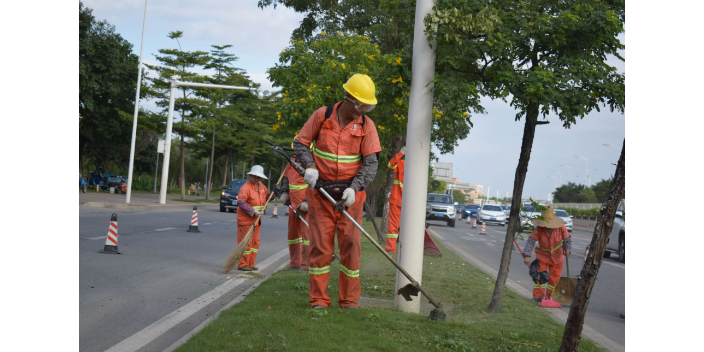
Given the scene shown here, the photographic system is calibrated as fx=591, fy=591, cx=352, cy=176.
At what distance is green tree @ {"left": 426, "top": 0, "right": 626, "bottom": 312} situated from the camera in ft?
17.8

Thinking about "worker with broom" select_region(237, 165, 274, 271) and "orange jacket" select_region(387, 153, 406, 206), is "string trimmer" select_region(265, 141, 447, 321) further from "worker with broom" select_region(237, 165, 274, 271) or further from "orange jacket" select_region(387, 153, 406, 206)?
"orange jacket" select_region(387, 153, 406, 206)

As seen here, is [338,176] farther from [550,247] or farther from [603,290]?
[603,290]

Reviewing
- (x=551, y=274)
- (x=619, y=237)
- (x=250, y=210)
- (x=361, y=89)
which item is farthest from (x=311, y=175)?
(x=619, y=237)

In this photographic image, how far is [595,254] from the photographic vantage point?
362 cm

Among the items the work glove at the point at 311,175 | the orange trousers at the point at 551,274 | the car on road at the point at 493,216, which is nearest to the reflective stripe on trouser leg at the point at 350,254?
the work glove at the point at 311,175

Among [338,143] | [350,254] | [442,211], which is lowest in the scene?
[442,211]

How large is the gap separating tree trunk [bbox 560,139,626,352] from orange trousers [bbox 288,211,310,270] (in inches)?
199

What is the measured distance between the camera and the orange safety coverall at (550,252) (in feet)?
27.4

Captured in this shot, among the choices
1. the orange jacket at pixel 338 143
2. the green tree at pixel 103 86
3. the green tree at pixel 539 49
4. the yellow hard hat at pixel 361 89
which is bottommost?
the orange jacket at pixel 338 143

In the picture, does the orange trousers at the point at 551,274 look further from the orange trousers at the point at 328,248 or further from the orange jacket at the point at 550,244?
the orange trousers at the point at 328,248

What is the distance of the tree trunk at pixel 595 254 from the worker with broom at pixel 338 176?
81.0 inches

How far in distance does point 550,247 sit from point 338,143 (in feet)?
14.5

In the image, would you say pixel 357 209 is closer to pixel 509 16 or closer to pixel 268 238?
pixel 509 16
